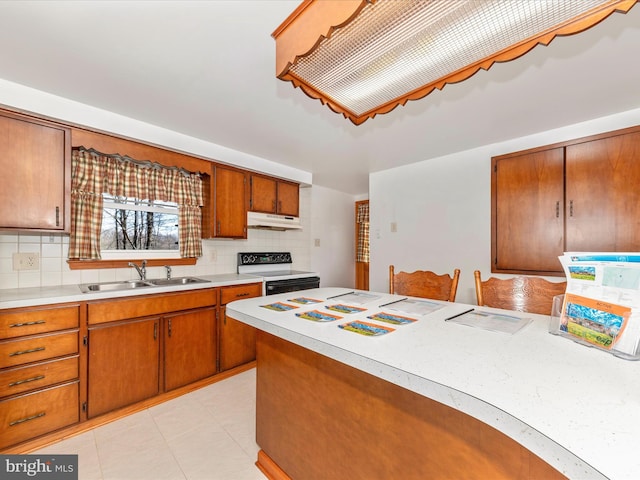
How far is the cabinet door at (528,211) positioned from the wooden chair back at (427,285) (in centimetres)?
Result: 116

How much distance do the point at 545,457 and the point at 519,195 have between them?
273 centimetres

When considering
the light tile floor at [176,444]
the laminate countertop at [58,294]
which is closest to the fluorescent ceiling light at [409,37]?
the laminate countertop at [58,294]

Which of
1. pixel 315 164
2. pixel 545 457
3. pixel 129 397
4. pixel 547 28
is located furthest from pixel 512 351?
pixel 315 164

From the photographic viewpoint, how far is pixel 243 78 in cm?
176

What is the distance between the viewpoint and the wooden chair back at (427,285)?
6.04 feet

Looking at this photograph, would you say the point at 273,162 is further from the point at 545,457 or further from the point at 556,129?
the point at 545,457

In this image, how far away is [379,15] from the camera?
2.86 feet

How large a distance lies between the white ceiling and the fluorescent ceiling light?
1.40ft

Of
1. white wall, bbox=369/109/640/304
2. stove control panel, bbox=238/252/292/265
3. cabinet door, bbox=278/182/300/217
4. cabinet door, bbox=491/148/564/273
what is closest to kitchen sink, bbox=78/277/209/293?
stove control panel, bbox=238/252/292/265

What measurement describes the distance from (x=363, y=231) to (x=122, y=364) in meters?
4.20

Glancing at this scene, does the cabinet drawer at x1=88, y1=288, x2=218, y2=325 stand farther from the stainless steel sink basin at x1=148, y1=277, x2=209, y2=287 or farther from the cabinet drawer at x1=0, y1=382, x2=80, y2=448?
the cabinet drawer at x1=0, y1=382, x2=80, y2=448

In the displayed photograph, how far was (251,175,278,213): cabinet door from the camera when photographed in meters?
3.32

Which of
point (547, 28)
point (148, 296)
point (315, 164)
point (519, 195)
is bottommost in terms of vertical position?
point (148, 296)

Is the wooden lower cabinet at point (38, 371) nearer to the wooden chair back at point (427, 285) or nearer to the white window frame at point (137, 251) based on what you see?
the white window frame at point (137, 251)
